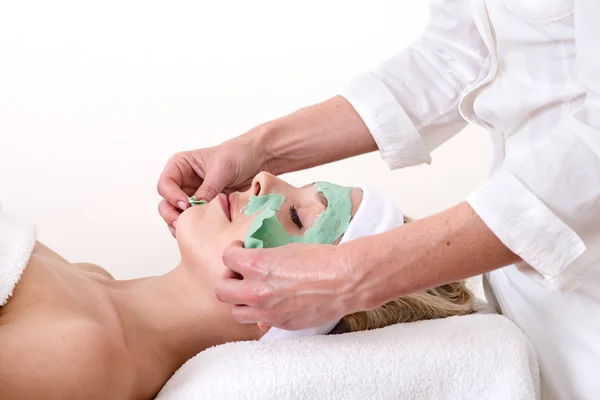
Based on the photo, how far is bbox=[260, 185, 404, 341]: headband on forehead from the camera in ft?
4.80

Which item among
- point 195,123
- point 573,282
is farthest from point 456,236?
point 195,123

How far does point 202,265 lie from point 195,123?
98 centimetres

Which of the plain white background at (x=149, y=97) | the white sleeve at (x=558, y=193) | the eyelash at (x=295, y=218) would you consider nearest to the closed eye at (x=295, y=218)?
the eyelash at (x=295, y=218)

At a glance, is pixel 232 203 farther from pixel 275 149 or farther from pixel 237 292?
pixel 237 292

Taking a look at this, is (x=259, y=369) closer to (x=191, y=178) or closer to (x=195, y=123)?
(x=191, y=178)

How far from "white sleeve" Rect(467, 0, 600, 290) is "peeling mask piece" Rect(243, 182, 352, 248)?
0.41 metres

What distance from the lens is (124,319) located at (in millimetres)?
1466

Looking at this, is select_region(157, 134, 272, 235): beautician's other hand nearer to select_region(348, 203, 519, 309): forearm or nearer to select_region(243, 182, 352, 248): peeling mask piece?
select_region(243, 182, 352, 248): peeling mask piece

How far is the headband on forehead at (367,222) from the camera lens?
1462mm

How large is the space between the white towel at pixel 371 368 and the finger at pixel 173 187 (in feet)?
1.21

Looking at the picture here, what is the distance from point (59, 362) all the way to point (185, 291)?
1.30 ft

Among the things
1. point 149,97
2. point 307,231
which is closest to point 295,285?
point 307,231

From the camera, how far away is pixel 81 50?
2.40 m

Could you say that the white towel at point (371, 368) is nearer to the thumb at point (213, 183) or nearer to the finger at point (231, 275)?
the finger at point (231, 275)
